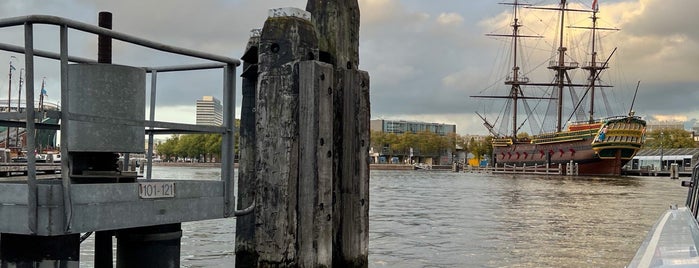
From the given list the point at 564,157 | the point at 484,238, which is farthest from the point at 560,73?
the point at 484,238

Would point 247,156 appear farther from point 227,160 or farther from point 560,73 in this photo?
point 560,73

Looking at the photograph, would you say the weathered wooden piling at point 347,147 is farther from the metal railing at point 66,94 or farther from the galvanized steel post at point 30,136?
the galvanized steel post at point 30,136

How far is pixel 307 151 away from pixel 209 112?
3.74 feet

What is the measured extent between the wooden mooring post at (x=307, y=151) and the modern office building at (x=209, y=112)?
0.52 meters

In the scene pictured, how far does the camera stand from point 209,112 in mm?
6789

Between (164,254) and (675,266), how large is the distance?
385 cm

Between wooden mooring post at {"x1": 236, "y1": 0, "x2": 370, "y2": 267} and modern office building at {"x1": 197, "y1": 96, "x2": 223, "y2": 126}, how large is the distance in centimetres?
52

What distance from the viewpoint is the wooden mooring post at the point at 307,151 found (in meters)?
7.00

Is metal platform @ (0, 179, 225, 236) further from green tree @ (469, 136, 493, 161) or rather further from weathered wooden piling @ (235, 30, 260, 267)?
green tree @ (469, 136, 493, 161)

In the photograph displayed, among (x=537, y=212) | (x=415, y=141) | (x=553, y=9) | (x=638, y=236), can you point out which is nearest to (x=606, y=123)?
(x=553, y=9)

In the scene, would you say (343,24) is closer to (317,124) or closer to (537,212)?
(317,124)

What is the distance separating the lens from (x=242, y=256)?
8930 mm

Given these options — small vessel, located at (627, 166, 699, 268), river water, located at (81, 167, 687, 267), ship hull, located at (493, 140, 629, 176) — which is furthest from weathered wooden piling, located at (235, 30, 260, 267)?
ship hull, located at (493, 140, 629, 176)

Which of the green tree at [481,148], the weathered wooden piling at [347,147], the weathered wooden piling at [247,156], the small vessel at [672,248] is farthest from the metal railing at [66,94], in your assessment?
the green tree at [481,148]
